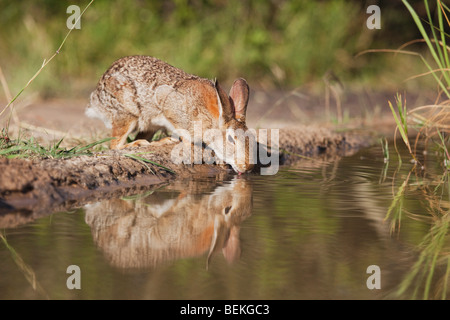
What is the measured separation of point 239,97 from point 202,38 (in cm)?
640

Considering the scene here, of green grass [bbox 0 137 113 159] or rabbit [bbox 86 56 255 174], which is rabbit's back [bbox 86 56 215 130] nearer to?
rabbit [bbox 86 56 255 174]

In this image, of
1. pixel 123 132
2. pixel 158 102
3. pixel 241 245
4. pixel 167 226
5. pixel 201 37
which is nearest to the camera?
pixel 241 245

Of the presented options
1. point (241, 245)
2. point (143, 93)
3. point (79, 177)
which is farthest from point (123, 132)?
point (241, 245)

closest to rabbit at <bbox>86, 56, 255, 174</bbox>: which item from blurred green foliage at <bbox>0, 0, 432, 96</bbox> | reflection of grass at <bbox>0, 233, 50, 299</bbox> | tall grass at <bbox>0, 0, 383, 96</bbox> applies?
reflection of grass at <bbox>0, 233, 50, 299</bbox>

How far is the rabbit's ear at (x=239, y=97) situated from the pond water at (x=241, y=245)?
0.83m

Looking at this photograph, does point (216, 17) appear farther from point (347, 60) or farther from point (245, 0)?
point (347, 60)

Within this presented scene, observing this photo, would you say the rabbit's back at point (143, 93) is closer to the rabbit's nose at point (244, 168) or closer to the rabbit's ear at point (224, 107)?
the rabbit's ear at point (224, 107)

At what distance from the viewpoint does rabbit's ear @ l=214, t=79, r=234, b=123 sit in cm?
554

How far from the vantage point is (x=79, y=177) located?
4602 mm

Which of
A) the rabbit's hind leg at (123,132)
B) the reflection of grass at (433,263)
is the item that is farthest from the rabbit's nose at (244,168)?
the reflection of grass at (433,263)

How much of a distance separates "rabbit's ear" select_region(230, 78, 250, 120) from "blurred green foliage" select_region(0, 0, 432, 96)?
493 centimetres

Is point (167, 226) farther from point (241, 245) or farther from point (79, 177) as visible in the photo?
point (79, 177)

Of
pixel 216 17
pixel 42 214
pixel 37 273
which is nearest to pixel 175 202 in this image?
pixel 42 214

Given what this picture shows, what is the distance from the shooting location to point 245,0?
42.8 feet
